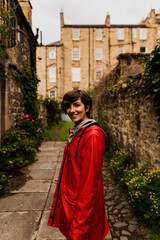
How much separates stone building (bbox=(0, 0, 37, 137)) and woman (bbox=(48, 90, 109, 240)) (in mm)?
3884

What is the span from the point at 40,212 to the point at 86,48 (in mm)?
24077

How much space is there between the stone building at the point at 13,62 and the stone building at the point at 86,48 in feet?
50.4

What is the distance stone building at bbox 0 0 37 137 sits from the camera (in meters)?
4.97

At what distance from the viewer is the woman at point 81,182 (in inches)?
46.9

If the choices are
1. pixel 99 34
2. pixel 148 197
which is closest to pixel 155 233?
pixel 148 197

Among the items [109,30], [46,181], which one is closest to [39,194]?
[46,181]

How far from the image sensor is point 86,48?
23625 mm

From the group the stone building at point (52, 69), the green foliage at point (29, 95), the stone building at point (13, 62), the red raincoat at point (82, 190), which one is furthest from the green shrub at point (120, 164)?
the stone building at point (52, 69)

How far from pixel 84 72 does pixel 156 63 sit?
71.8ft

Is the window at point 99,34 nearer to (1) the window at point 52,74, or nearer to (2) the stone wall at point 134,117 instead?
Result: (1) the window at point 52,74

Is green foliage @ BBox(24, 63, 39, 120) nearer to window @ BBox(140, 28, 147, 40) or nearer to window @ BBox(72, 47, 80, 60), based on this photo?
window @ BBox(72, 47, 80, 60)

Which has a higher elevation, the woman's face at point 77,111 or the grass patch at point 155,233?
the woman's face at point 77,111

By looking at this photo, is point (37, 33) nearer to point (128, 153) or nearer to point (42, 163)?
point (42, 163)

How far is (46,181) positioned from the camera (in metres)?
4.18
